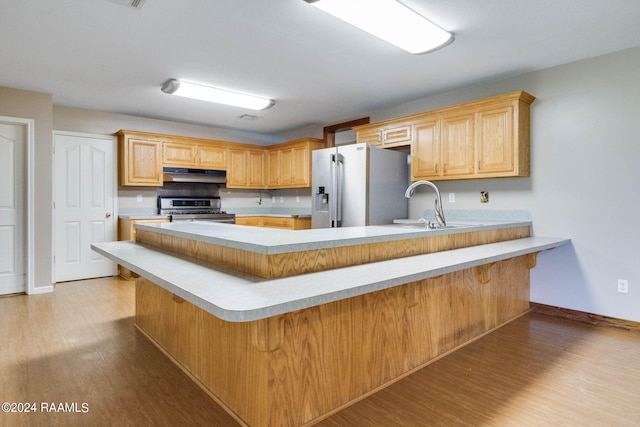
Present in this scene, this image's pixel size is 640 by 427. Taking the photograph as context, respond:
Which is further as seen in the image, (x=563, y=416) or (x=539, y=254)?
(x=539, y=254)

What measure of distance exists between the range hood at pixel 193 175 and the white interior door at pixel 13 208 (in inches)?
67.0

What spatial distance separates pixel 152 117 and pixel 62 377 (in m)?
Answer: 4.35

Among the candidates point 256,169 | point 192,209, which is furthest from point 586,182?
point 192,209

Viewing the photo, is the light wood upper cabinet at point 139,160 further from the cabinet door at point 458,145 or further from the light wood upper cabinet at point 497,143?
the light wood upper cabinet at point 497,143

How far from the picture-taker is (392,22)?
8.37 feet

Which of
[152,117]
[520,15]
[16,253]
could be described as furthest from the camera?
[152,117]

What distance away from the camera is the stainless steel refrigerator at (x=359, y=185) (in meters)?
4.34

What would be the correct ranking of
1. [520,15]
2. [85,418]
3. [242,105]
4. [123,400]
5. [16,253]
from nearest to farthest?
[85,418]
[123,400]
[520,15]
[16,253]
[242,105]

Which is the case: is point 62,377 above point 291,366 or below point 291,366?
below

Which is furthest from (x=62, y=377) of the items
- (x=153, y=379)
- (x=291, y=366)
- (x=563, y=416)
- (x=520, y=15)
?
(x=520, y=15)

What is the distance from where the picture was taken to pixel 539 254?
3.68m

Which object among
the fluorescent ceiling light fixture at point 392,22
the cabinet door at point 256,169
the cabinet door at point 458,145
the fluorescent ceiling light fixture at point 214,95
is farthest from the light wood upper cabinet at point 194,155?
the fluorescent ceiling light fixture at point 392,22

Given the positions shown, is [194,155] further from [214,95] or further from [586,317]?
[586,317]

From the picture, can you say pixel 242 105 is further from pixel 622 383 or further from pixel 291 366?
pixel 622 383
